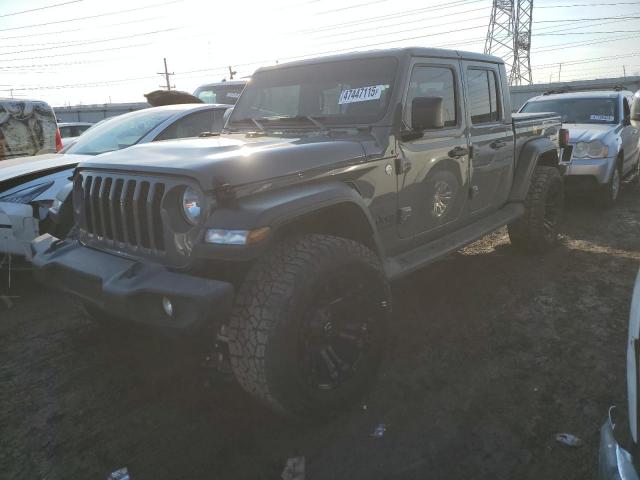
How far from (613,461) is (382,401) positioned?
1.39 metres

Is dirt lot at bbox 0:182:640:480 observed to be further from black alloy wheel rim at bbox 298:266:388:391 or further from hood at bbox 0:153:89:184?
hood at bbox 0:153:89:184

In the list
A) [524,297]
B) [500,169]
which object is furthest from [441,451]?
[500,169]

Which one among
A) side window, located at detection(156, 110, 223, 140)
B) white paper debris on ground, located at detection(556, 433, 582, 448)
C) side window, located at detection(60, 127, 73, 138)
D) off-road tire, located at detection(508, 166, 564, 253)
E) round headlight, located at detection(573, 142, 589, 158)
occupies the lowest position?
white paper debris on ground, located at detection(556, 433, 582, 448)

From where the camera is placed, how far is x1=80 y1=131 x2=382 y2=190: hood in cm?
224

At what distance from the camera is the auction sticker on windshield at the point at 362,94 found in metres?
3.12

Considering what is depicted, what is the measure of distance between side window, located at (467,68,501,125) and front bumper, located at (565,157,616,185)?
3.12m

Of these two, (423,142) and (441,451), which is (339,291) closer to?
(441,451)

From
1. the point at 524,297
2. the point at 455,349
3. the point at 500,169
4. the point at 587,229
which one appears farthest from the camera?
the point at 587,229

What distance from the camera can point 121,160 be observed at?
264cm

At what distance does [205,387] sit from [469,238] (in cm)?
227

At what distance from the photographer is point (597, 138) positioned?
22.3 ft

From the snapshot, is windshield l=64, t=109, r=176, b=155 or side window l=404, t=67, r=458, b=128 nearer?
side window l=404, t=67, r=458, b=128

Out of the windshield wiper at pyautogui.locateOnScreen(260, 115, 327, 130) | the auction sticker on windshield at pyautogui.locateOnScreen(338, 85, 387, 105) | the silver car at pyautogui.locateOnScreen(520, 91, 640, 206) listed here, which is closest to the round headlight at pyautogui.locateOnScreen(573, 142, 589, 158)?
the silver car at pyautogui.locateOnScreen(520, 91, 640, 206)

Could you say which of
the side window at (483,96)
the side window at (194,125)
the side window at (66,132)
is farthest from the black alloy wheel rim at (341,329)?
the side window at (66,132)
